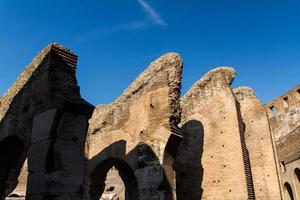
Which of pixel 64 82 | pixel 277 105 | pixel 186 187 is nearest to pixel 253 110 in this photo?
pixel 186 187

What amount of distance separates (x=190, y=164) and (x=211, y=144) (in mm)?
904

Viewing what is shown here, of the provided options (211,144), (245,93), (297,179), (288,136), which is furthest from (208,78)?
(288,136)

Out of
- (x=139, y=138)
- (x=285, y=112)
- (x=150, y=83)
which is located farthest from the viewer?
(x=285, y=112)

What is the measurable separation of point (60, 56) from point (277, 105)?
22.7 meters

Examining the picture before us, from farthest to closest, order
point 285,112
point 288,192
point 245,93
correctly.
A: point 285,112, point 288,192, point 245,93

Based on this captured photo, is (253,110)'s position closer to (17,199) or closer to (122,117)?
(122,117)

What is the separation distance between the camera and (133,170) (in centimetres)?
811

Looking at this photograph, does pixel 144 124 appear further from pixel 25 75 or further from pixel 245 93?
pixel 245 93

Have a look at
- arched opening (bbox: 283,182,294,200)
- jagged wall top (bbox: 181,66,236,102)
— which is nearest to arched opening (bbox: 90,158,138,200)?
jagged wall top (bbox: 181,66,236,102)

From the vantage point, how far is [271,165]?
10906mm

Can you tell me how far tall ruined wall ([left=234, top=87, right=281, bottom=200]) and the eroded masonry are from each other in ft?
0.11

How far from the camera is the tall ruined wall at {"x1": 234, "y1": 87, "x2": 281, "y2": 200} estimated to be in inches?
420

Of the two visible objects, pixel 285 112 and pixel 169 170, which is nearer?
pixel 169 170

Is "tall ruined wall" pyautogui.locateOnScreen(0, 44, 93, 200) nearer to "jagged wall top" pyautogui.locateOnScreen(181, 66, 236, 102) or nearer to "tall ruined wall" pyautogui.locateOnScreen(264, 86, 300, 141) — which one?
"jagged wall top" pyautogui.locateOnScreen(181, 66, 236, 102)
